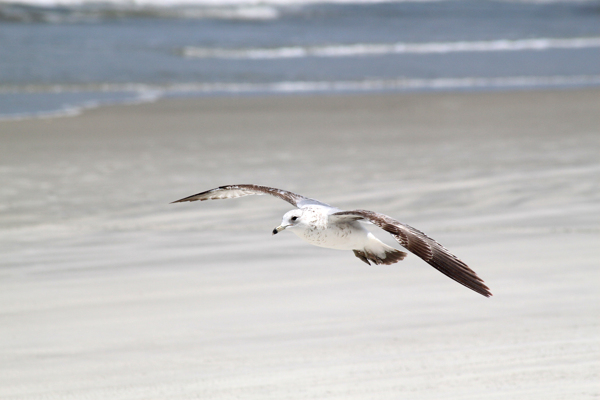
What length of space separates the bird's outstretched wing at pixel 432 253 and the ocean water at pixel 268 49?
30.2ft

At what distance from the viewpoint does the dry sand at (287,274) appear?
3.93 metres

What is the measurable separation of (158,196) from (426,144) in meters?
3.66

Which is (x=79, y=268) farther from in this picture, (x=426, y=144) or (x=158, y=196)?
(x=426, y=144)

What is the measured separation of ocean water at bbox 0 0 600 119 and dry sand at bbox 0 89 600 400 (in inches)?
182

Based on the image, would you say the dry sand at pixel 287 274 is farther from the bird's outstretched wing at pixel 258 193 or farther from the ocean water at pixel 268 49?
the ocean water at pixel 268 49

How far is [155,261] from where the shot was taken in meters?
5.73

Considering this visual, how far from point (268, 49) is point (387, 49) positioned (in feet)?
9.81

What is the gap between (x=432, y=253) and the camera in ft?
12.4

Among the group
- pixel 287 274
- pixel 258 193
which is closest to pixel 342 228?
pixel 258 193

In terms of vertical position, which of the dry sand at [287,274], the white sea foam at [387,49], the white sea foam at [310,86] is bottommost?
the dry sand at [287,274]

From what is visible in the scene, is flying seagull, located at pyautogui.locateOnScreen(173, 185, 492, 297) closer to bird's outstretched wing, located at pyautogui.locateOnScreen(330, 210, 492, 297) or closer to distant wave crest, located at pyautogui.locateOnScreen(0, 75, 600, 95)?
bird's outstretched wing, located at pyautogui.locateOnScreen(330, 210, 492, 297)

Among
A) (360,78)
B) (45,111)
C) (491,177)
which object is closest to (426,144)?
(491,177)

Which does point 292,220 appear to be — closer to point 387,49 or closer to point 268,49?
point 268,49

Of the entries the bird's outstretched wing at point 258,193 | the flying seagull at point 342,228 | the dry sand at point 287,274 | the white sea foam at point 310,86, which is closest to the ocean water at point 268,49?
the white sea foam at point 310,86
